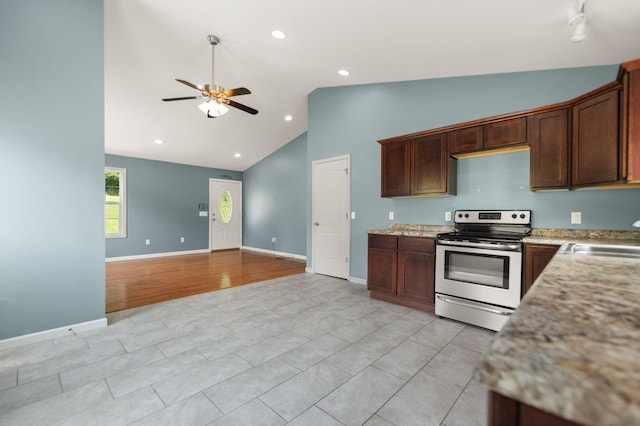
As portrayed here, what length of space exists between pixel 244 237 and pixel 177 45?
6.19 meters

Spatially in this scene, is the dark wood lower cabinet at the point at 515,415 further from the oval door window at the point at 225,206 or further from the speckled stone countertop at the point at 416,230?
the oval door window at the point at 225,206

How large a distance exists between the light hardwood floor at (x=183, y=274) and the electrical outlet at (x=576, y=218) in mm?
4083

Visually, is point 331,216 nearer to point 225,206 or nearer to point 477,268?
point 477,268

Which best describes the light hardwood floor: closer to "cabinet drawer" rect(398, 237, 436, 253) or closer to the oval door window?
the oval door window

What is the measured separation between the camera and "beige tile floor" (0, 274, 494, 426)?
167 centimetres

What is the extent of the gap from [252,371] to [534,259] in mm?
2584

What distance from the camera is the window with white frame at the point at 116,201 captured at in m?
6.73

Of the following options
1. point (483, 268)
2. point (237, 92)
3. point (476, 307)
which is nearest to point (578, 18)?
point (483, 268)

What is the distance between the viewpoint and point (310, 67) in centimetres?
405

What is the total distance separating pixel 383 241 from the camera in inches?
148

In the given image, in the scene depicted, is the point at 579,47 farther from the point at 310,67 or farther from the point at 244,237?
the point at 244,237

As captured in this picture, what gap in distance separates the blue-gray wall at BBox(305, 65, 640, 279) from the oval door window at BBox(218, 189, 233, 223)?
4.21 meters

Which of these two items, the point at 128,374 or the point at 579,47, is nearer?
the point at 128,374

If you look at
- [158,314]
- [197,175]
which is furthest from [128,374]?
[197,175]
